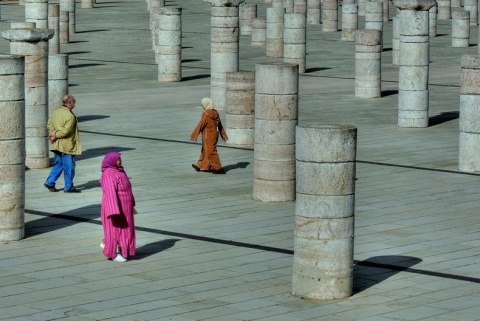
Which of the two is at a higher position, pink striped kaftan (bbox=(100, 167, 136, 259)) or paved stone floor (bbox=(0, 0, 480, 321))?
pink striped kaftan (bbox=(100, 167, 136, 259))

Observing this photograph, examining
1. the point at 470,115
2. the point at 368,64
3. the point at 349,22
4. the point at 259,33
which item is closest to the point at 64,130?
the point at 470,115

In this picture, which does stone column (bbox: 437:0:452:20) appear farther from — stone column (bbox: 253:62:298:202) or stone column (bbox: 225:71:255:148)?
stone column (bbox: 253:62:298:202)

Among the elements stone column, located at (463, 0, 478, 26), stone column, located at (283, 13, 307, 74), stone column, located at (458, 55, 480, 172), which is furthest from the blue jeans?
stone column, located at (463, 0, 478, 26)

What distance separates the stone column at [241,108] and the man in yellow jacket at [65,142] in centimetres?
515

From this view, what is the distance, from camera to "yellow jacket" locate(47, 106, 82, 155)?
1886 centimetres

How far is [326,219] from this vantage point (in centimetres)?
1334

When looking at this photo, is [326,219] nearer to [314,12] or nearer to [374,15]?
[374,15]

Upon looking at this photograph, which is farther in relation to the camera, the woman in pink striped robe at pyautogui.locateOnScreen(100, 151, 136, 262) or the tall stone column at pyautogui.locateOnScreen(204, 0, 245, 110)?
the tall stone column at pyautogui.locateOnScreen(204, 0, 245, 110)

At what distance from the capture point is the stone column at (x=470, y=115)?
840 inches

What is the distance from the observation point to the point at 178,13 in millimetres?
34375

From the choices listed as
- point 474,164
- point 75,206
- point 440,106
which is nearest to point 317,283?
point 75,206

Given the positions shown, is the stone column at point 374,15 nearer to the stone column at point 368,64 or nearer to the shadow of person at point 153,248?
the stone column at point 368,64

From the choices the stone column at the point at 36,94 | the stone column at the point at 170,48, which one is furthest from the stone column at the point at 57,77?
the stone column at the point at 170,48

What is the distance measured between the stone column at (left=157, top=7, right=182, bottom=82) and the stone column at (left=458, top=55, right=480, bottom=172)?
13674 millimetres
